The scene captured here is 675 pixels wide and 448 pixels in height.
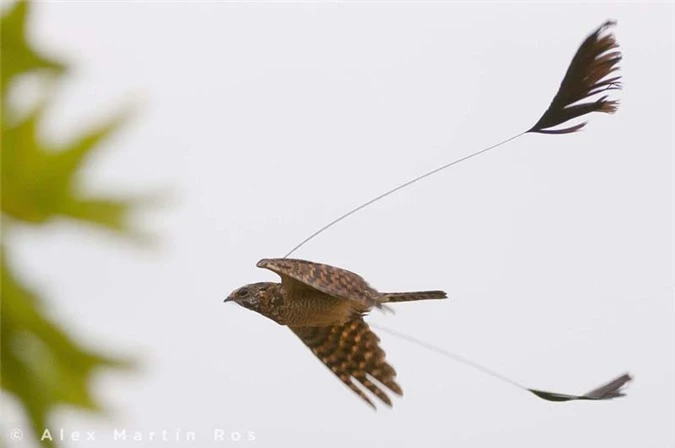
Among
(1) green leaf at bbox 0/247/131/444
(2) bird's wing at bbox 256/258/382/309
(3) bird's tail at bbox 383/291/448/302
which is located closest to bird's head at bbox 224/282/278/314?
(2) bird's wing at bbox 256/258/382/309

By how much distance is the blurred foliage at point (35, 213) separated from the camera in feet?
1.07

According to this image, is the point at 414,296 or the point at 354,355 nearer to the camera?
the point at 414,296

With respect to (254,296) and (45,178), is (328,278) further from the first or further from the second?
(45,178)

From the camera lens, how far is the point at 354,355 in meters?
1.99

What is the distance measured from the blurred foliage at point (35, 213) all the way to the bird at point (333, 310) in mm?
1239

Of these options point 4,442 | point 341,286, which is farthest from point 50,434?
point 341,286

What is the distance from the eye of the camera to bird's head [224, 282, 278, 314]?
1807mm

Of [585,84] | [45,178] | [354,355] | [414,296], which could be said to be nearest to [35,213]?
[45,178]

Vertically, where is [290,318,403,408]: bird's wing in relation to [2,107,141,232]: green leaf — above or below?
below

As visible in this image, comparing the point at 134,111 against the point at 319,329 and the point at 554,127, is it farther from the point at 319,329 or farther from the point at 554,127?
the point at 319,329

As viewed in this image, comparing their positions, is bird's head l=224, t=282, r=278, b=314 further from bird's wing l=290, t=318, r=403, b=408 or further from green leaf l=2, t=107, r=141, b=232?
green leaf l=2, t=107, r=141, b=232

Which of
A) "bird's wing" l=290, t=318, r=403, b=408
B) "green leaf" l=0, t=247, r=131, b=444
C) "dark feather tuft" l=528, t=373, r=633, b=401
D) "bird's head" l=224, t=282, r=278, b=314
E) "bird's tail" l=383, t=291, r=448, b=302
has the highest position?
"green leaf" l=0, t=247, r=131, b=444

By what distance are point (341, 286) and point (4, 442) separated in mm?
1286

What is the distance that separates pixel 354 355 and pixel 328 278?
15.6 inches
